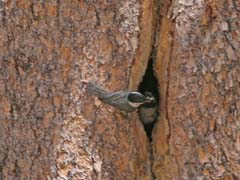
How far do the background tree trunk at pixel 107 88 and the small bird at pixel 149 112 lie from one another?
0.08ft

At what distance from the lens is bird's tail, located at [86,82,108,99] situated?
1.72 m

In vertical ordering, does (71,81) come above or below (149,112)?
above

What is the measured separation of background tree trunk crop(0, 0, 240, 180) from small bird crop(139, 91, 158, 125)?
23mm

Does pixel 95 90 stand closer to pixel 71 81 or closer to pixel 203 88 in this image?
pixel 71 81

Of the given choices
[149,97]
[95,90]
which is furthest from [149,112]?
[95,90]

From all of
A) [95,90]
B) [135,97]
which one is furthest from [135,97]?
[95,90]

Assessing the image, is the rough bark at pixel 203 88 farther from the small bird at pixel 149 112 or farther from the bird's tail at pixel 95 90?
the bird's tail at pixel 95 90

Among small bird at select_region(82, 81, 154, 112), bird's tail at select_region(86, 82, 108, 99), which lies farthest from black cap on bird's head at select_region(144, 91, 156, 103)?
bird's tail at select_region(86, 82, 108, 99)

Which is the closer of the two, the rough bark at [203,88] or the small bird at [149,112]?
the rough bark at [203,88]

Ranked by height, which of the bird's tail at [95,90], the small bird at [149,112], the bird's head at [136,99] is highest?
the bird's tail at [95,90]

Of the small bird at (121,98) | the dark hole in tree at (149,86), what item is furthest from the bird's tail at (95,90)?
the dark hole in tree at (149,86)

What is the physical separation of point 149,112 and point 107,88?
0.44 feet

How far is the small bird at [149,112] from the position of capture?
5.76 ft

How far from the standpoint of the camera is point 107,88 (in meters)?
1.74
